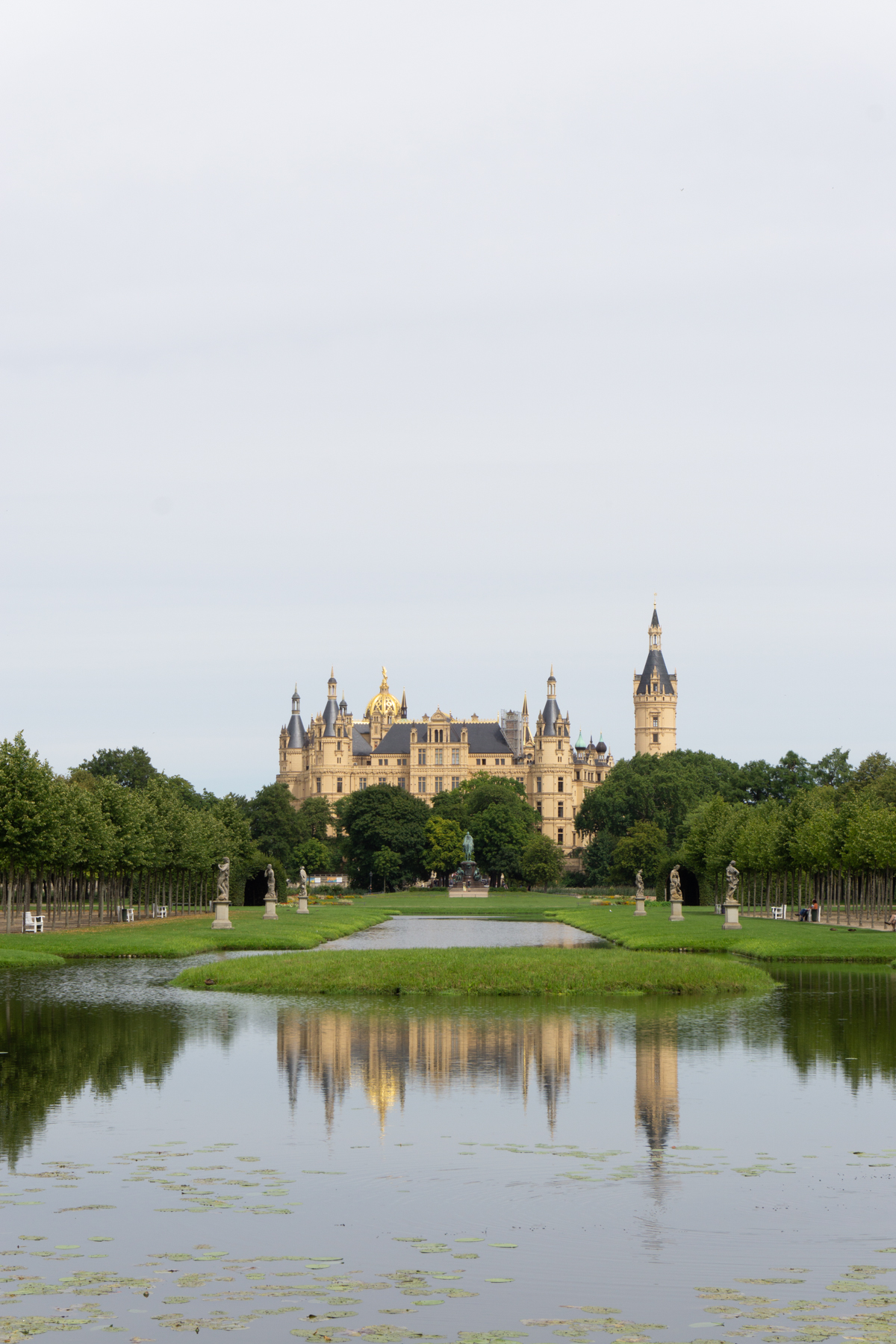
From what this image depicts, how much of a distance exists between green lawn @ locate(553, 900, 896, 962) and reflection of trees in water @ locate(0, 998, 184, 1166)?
25.2m

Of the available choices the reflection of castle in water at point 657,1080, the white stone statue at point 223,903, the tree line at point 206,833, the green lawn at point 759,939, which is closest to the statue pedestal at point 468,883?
the tree line at point 206,833

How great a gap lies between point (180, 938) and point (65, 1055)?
29.3 m

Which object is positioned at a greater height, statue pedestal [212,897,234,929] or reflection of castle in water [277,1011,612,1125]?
statue pedestal [212,897,234,929]

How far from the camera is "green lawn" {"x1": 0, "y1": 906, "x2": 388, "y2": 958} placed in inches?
1960

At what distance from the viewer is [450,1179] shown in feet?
54.9

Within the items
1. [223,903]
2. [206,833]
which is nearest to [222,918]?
[223,903]

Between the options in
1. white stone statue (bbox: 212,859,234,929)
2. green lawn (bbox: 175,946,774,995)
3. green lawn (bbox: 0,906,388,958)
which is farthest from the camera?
white stone statue (bbox: 212,859,234,929)

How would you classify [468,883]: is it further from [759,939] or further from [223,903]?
[759,939]

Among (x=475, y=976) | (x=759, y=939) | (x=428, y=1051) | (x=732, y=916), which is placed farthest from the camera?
(x=732, y=916)

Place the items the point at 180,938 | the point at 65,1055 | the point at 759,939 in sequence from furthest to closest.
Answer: the point at 180,938 < the point at 759,939 < the point at 65,1055

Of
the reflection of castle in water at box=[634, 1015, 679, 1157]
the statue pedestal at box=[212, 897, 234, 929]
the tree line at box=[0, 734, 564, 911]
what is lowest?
the reflection of castle in water at box=[634, 1015, 679, 1157]

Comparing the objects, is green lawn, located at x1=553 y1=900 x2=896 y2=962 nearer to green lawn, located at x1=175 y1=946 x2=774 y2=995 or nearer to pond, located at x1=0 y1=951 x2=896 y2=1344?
green lawn, located at x1=175 y1=946 x2=774 y2=995

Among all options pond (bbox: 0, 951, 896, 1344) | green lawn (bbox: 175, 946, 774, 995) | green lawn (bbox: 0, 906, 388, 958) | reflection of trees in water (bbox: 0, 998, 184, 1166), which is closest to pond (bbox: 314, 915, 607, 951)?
green lawn (bbox: 0, 906, 388, 958)

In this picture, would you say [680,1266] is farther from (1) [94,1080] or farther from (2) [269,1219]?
(1) [94,1080]
